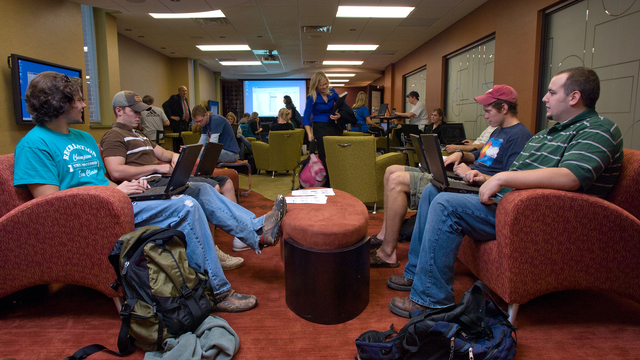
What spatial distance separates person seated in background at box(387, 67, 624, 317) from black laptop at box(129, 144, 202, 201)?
123 centimetres

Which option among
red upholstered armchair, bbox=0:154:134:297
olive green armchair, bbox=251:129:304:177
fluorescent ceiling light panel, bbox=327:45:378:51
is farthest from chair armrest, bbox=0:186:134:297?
fluorescent ceiling light panel, bbox=327:45:378:51

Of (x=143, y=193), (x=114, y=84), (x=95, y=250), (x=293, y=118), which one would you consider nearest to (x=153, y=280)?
(x=95, y=250)

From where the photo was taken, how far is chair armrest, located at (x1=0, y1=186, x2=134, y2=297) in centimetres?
143

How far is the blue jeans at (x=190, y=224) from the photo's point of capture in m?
1.67

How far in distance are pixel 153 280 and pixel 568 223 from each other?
1626 millimetres

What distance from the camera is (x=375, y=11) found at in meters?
6.17

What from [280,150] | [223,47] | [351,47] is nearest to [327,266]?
[280,150]

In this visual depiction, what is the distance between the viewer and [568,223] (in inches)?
54.1

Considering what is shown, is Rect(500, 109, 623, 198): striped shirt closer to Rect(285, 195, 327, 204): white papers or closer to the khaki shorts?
the khaki shorts

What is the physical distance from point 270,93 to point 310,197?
39.5 feet

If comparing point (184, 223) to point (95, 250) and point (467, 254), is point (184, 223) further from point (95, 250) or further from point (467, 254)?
point (467, 254)

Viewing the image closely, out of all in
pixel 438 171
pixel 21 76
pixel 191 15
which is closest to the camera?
pixel 438 171

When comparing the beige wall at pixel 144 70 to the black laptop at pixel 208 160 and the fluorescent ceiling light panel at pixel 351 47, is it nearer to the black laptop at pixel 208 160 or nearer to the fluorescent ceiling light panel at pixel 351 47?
the fluorescent ceiling light panel at pixel 351 47

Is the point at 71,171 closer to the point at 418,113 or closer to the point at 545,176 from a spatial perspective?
the point at 545,176
